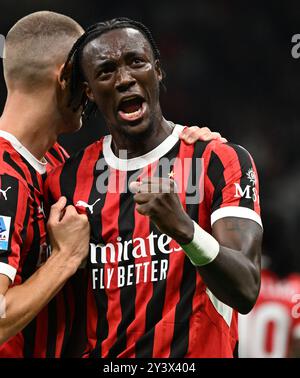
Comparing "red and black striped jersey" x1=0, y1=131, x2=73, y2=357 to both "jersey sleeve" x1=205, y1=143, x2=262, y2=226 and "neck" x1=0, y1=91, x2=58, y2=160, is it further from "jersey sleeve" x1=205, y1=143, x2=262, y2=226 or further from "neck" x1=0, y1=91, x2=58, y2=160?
"jersey sleeve" x1=205, y1=143, x2=262, y2=226

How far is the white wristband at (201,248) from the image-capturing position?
7.71ft

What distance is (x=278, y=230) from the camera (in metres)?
6.23

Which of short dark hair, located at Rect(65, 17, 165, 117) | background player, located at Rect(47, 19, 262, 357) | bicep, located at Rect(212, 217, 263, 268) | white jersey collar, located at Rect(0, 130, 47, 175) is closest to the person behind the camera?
bicep, located at Rect(212, 217, 263, 268)

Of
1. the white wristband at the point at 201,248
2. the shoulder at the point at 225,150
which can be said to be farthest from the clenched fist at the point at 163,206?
the shoulder at the point at 225,150

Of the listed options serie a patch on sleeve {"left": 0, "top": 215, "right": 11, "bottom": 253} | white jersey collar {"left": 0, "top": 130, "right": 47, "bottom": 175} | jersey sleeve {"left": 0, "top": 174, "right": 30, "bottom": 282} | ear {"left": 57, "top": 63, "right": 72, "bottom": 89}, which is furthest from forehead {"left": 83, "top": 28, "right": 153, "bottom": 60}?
serie a patch on sleeve {"left": 0, "top": 215, "right": 11, "bottom": 253}

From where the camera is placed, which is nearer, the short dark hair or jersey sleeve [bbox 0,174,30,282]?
jersey sleeve [bbox 0,174,30,282]

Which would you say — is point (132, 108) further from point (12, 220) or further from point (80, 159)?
point (12, 220)

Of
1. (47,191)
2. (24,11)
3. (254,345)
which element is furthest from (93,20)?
(47,191)

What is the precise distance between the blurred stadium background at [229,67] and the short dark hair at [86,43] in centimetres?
340

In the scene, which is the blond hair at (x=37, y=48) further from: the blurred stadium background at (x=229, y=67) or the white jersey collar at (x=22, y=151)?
the blurred stadium background at (x=229, y=67)

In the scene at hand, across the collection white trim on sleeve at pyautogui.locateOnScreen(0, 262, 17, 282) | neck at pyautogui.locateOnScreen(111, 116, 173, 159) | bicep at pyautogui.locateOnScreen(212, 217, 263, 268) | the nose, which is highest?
the nose

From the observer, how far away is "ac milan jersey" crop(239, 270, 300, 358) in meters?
5.19

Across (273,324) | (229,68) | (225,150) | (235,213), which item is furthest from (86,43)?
(229,68)

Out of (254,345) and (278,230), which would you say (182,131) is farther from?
(278,230)
